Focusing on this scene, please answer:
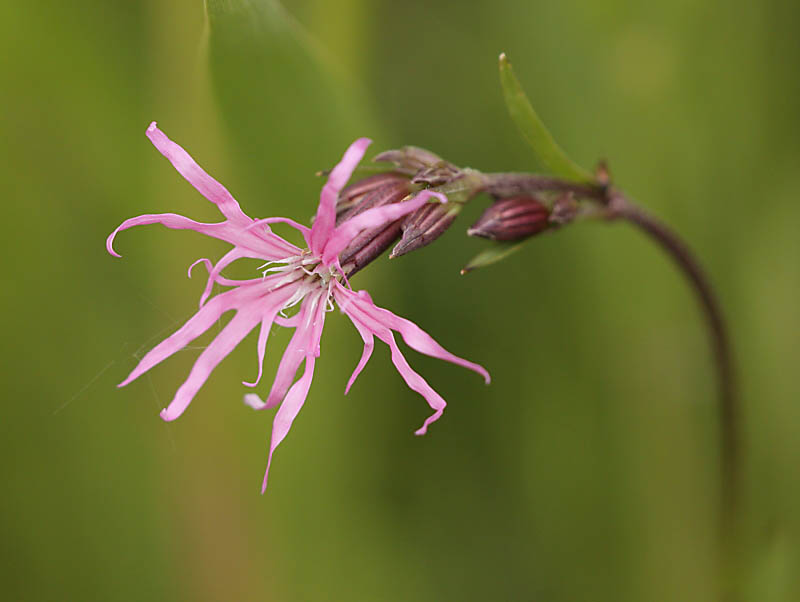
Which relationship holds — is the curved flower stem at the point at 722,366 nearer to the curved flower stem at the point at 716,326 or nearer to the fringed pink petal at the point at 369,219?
the curved flower stem at the point at 716,326

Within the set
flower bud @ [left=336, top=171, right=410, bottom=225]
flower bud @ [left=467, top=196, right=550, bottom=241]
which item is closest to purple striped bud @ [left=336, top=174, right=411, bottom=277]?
flower bud @ [left=336, top=171, right=410, bottom=225]

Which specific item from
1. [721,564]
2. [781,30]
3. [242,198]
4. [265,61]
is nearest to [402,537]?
[721,564]

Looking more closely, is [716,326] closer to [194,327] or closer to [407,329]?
[407,329]

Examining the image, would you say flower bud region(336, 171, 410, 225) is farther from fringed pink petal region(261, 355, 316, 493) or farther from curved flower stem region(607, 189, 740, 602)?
curved flower stem region(607, 189, 740, 602)

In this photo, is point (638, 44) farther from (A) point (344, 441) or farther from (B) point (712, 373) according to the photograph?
(A) point (344, 441)

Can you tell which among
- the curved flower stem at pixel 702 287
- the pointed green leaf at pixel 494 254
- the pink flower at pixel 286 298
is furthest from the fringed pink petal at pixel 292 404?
the curved flower stem at pixel 702 287
